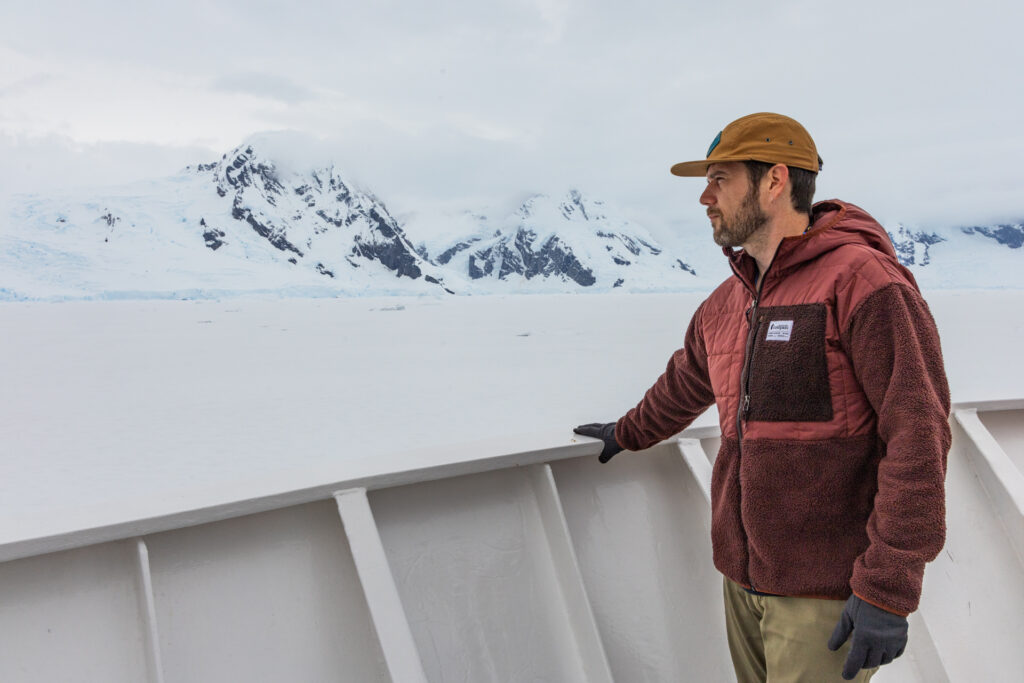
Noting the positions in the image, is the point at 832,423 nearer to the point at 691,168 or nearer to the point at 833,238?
the point at 833,238

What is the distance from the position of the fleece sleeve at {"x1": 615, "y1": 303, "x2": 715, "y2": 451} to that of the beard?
0.19 meters

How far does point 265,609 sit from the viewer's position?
4.60 feet

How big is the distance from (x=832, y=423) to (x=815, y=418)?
25 millimetres

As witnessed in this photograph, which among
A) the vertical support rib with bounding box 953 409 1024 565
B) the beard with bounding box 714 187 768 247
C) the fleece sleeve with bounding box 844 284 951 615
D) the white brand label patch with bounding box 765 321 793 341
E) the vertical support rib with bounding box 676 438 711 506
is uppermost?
the beard with bounding box 714 187 768 247

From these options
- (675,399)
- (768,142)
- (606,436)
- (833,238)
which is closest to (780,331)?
(833,238)

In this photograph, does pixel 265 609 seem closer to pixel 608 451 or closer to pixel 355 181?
pixel 608 451

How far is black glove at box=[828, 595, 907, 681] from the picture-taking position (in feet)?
3.14

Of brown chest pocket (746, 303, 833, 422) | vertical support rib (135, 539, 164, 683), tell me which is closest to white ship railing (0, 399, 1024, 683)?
vertical support rib (135, 539, 164, 683)

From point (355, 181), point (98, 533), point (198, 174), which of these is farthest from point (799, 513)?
point (355, 181)

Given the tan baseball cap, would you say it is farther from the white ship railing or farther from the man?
the white ship railing

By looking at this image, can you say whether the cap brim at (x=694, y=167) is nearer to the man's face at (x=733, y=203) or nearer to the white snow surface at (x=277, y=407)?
the man's face at (x=733, y=203)

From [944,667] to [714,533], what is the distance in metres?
0.93

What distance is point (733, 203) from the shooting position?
1.18m

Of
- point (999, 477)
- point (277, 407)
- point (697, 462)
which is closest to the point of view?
point (697, 462)
